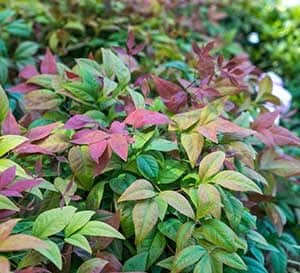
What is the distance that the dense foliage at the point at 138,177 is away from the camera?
43.2 inches

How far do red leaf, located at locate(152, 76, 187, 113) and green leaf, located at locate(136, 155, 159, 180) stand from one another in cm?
21

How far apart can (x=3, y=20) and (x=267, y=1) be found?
2133 mm

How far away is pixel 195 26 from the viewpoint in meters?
2.68

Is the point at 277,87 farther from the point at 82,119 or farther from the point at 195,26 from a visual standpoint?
the point at 82,119

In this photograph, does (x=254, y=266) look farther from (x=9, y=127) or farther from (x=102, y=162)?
(x=9, y=127)

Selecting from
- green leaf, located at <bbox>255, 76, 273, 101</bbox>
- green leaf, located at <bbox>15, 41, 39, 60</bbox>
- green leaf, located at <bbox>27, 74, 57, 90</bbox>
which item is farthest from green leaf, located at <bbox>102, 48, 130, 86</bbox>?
green leaf, located at <bbox>15, 41, 39, 60</bbox>

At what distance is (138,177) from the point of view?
1283 millimetres

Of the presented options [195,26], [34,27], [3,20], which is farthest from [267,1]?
[3,20]

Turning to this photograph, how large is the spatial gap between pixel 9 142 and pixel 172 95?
1.55 ft

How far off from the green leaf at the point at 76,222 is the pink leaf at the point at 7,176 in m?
0.14

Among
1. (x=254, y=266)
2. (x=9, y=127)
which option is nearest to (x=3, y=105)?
(x=9, y=127)

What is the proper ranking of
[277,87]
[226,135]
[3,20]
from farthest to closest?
[277,87] → [3,20] → [226,135]

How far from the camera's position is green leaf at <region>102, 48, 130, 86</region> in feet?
4.73

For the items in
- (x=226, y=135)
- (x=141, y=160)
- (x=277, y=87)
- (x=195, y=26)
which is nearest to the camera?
(x=141, y=160)
